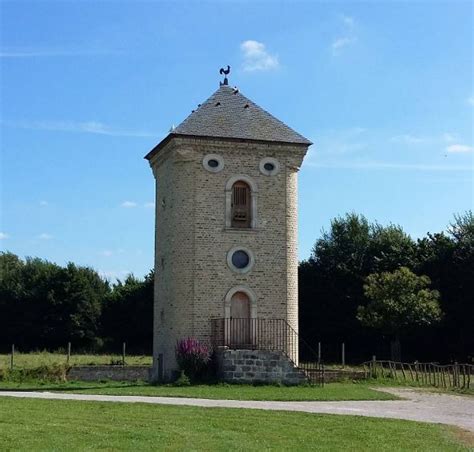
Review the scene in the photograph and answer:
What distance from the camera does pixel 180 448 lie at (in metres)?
11.7

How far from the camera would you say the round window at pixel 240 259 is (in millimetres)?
28859

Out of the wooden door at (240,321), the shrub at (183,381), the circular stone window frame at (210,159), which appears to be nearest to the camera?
the shrub at (183,381)

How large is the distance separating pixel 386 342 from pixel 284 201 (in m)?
20.4

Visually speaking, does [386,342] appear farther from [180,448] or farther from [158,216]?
[180,448]

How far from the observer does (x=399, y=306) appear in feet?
130

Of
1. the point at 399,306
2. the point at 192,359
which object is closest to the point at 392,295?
the point at 399,306

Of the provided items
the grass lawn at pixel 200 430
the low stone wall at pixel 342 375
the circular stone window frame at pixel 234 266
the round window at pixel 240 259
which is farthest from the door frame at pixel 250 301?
the grass lawn at pixel 200 430

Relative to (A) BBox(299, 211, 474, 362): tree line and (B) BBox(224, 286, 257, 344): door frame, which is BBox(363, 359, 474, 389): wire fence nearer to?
(B) BBox(224, 286, 257, 344): door frame

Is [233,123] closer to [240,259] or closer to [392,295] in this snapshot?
[240,259]

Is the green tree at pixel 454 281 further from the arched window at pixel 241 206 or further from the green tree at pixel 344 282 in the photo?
the arched window at pixel 241 206

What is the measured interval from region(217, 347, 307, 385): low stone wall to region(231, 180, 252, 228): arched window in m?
5.34

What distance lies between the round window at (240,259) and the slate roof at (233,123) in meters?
4.25

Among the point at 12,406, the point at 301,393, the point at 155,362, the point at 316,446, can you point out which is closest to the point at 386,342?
the point at 155,362

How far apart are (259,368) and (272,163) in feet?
26.3
